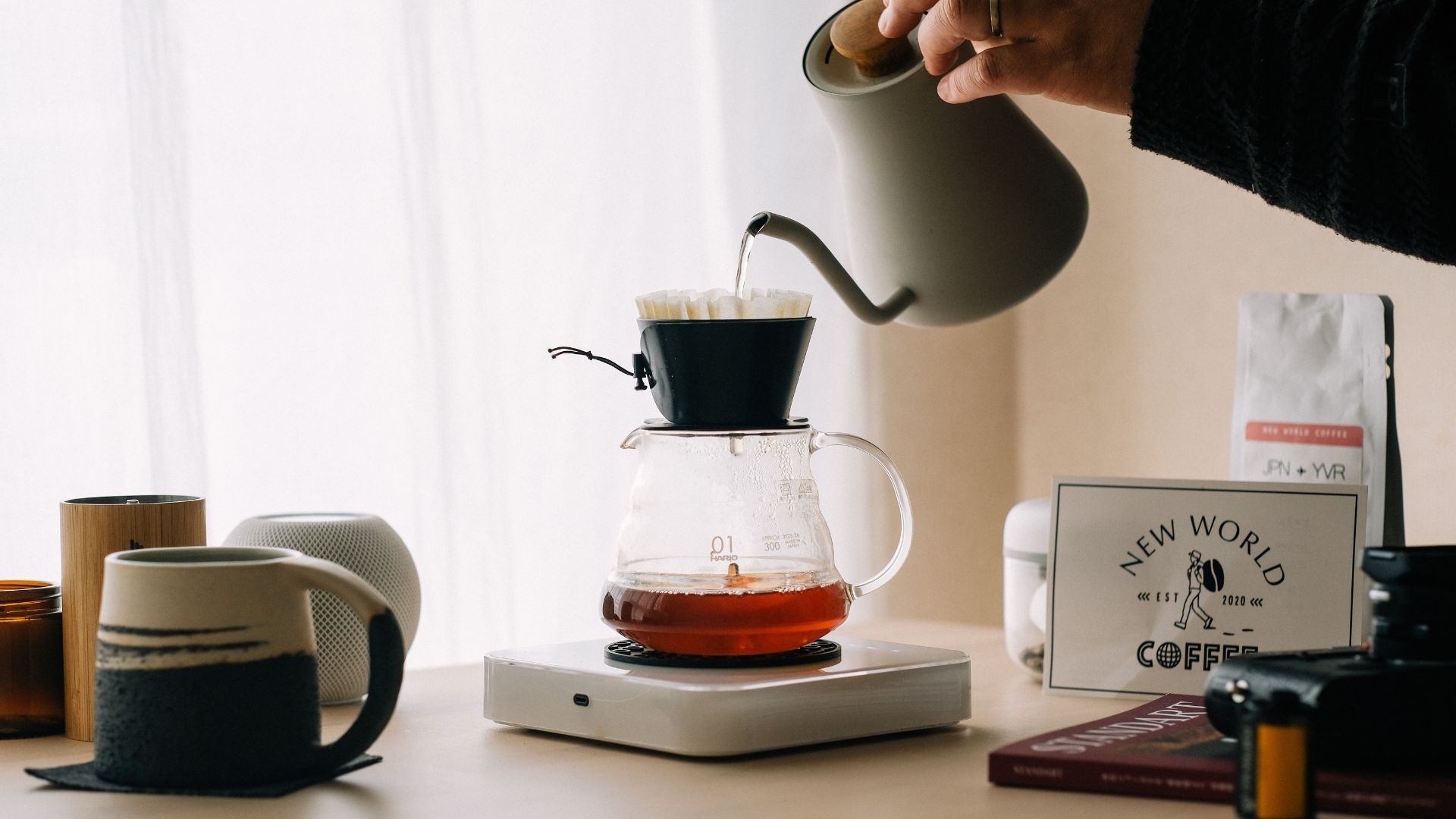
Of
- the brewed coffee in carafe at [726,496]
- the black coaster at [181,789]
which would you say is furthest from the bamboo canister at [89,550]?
the brewed coffee in carafe at [726,496]

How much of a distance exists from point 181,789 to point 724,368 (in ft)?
1.26

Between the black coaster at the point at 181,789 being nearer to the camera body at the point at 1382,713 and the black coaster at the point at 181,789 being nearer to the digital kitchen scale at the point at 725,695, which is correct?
the digital kitchen scale at the point at 725,695

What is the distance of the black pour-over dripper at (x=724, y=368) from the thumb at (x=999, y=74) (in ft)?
0.61

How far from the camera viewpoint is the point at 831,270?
3.39 feet

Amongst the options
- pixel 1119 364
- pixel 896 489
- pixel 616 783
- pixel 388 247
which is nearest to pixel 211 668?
pixel 616 783

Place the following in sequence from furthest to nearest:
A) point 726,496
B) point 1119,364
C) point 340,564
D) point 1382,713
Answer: point 1119,364 → point 340,564 → point 726,496 → point 1382,713

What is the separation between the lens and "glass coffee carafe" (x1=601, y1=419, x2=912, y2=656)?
0.93m

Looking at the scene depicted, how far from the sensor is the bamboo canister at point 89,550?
37.8 inches

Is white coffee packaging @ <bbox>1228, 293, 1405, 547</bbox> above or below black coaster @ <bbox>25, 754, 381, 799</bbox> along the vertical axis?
above

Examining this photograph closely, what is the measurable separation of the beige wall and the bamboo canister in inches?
48.3

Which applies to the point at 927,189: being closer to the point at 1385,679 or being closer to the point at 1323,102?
the point at 1323,102

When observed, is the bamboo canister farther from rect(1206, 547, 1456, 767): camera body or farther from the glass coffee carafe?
rect(1206, 547, 1456, 767): camera body

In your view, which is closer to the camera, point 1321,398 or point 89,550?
point 89,550

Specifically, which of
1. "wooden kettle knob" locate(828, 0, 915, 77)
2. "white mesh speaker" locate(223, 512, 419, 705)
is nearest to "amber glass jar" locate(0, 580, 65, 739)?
"white mesh speaker" locate(223, 512, 419, 705)
